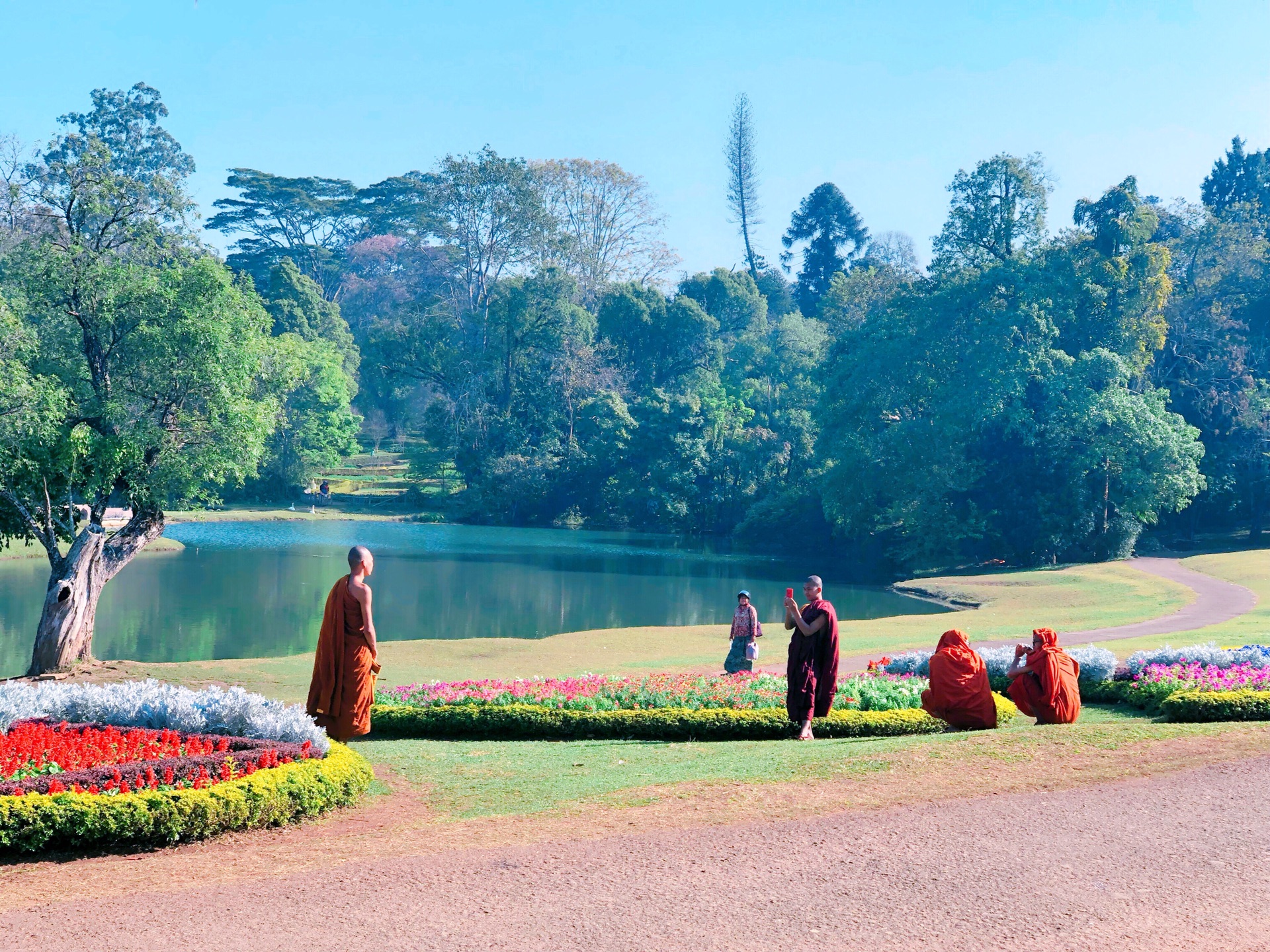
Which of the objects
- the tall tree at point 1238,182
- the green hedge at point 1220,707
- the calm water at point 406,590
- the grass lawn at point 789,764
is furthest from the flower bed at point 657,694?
the tall tree at point 1238,182

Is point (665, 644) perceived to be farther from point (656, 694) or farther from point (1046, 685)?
point (1046, 685)

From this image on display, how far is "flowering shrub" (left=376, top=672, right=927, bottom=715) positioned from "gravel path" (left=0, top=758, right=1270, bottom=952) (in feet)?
18.2

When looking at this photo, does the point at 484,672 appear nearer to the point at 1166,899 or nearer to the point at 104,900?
the point at 104,900

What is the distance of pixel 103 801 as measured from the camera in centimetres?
827

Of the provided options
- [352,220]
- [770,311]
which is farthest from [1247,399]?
[352,220]

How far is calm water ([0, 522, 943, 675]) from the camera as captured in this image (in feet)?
94.5

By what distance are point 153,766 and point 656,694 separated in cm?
704

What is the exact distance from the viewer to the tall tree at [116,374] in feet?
66.6

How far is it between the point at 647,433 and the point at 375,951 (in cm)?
6237

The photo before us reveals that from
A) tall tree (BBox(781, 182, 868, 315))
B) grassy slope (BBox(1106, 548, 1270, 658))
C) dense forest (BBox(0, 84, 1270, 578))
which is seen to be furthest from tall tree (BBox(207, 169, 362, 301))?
grassy slope (BBox(1106, 548, 1270, 658))

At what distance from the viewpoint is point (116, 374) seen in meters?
21.3

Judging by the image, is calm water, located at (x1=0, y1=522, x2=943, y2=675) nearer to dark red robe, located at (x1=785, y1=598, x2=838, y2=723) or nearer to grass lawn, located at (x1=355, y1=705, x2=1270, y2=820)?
grass lawn, located at (x1=355, y1=705, x2=1270, y2=820)

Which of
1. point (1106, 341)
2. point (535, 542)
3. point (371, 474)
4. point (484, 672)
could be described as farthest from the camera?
point (371, 474)

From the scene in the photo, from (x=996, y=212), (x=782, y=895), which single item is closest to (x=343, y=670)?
(x=782, y=895)
